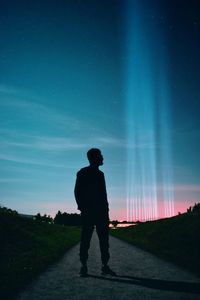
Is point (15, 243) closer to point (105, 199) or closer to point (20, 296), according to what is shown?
point (105, 199)

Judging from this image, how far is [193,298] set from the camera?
4.92 m

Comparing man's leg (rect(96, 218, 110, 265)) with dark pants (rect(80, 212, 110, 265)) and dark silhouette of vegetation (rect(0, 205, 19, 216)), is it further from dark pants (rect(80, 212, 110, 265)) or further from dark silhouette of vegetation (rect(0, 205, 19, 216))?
dark silhouette of vegetation (rect(0, 205, 19, 216))

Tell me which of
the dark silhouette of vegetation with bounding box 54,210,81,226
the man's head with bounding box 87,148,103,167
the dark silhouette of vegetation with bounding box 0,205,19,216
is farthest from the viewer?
the dark silhouette of vegetation with bounding box 54,210,81,226

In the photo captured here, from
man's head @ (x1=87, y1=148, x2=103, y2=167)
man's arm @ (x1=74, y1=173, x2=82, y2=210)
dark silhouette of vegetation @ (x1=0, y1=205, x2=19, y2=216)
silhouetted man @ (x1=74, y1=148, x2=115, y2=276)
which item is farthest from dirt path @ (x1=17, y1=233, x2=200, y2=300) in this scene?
dark silhouette of vegetation @ (x1=0, y1=205, x2=19, y2=216)

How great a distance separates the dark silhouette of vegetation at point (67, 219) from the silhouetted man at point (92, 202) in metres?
168

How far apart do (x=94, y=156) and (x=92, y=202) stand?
103 cm

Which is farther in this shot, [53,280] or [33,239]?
[33,239]

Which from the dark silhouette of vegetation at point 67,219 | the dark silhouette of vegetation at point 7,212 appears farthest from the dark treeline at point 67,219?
the dark silhouette of vegetation at point 7,212

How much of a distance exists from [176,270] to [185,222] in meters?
17.0

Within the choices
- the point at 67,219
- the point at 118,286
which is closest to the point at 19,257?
the point at 118,286

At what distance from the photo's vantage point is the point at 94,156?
799cm

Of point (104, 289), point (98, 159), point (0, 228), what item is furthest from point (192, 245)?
point (104, 289)

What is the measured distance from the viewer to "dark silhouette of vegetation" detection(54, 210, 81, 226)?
568 feet

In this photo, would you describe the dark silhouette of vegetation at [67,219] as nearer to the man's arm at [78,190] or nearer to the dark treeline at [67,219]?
the dark treeline at [67,219]
